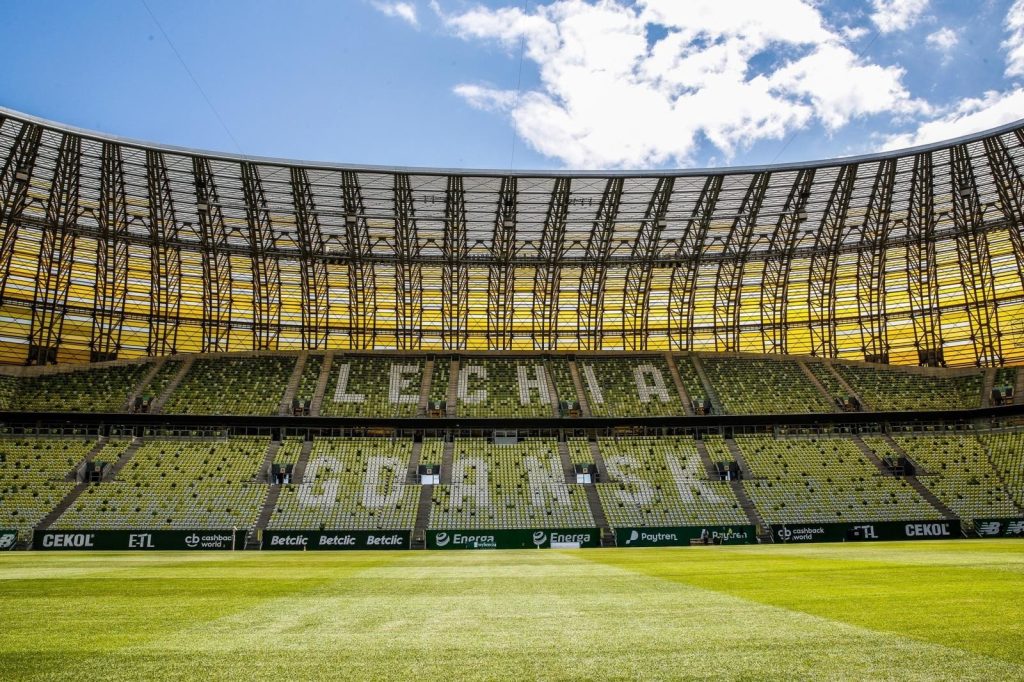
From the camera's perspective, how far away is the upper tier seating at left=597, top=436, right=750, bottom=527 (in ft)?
165

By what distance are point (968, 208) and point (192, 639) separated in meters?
63.3

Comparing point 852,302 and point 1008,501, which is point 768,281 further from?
point 1008,501

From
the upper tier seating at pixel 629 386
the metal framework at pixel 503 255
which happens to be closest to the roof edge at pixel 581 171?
the metal framework at pixel 503 255

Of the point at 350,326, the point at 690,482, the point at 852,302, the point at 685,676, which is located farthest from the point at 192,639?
the point at 852,302

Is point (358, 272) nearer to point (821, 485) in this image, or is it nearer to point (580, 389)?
point (580, 389)

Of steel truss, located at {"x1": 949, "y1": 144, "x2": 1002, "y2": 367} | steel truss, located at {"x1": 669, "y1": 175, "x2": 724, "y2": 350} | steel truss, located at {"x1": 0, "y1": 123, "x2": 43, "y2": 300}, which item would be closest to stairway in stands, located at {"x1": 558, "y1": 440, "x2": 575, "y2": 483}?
steel truss, located at {"x1": 669, "y1": 175, "x2": 724, "y2": 350}

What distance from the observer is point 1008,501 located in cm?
5022

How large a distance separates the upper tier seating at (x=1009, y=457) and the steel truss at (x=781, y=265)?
Result: 19013 mm

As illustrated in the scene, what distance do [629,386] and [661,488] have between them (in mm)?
13682

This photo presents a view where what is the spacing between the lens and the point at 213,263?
60344mm

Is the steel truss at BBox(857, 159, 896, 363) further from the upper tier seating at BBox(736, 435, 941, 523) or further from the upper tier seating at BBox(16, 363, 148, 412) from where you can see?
the upper tier seating at BBox(16, 363, 148, 412)

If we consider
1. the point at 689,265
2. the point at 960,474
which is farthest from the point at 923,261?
the point at 689,265

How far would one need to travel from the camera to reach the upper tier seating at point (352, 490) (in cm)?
4888

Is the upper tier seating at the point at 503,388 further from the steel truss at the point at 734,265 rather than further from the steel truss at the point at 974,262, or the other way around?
the steel truss at the point at 974,262
